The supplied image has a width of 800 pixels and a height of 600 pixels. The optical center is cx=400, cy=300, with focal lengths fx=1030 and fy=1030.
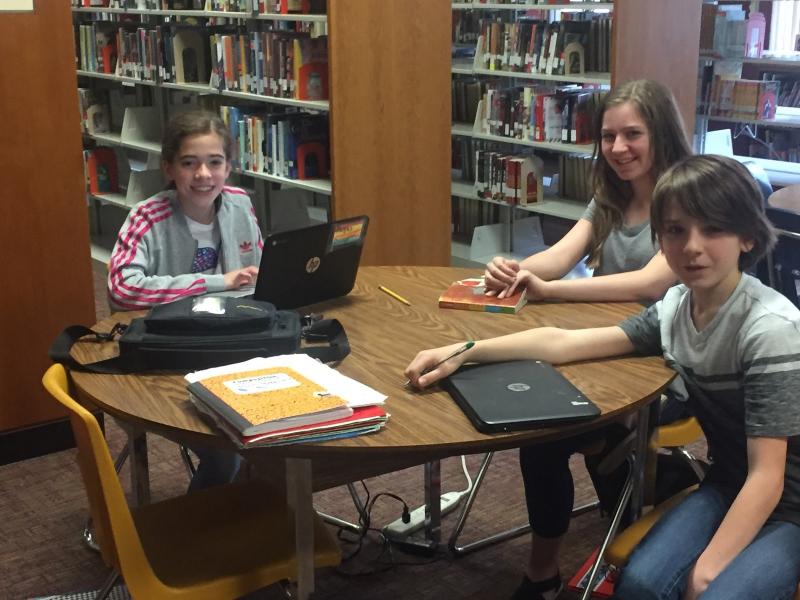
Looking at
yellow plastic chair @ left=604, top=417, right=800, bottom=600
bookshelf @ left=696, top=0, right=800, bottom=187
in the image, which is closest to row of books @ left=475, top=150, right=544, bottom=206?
bookshelf @ left=696, top=0, right=800, bottom=187

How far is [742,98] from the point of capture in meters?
6.39

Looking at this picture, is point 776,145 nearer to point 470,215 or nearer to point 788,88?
point 788,88

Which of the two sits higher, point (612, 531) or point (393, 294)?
point (393, 294)

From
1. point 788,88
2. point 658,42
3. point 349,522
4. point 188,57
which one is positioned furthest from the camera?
point 788,88

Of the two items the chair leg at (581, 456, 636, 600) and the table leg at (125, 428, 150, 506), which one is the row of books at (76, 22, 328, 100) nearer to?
the table leg at (125, 428, 150, 506)


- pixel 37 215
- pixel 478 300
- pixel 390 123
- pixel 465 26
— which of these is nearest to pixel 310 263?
pixel 478 300

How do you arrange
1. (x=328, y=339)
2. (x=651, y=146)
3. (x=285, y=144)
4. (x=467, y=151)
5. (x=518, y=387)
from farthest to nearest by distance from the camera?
(x=467, y=151) → (x=285, y=144) → (x=651, y=146) → (x=328, y=339) → (x=518, y=387)

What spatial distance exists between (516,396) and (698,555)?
1.31ft

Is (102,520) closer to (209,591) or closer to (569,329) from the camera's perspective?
(209,591)

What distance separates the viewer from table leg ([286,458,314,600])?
1.73 meters

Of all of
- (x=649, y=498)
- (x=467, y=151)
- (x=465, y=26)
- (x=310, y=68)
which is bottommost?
(x=649, y=498)

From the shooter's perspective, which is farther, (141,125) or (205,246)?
(141,125)

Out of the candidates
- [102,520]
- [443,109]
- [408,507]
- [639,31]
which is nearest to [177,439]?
[102,520]

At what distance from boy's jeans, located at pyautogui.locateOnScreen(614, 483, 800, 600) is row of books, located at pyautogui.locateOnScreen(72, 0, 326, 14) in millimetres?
3282
